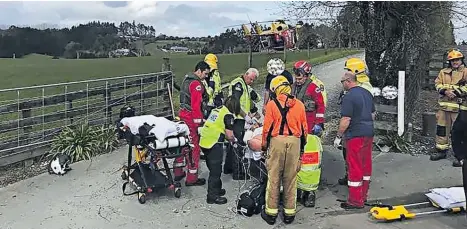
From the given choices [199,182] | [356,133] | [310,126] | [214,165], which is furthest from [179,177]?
[356,133]

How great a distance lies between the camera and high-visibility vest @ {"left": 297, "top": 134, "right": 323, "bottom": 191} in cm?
648

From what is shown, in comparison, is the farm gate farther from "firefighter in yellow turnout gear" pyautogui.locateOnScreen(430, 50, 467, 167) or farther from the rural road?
"firefighter in yellow turnout gear" pyautogui.locateOnScreen(430, 50, 467, 167)

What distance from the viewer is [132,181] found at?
697 centimetres

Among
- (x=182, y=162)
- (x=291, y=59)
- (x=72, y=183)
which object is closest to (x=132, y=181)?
(x=182, y=162)

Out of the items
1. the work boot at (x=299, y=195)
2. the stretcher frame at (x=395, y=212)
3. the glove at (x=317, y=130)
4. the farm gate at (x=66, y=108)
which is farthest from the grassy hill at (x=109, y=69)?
the stretcher frame at (x=395, y=212)

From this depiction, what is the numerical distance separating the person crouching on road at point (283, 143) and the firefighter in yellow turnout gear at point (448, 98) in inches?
148

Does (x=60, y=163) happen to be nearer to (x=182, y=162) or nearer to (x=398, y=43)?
(x=182, y=162)

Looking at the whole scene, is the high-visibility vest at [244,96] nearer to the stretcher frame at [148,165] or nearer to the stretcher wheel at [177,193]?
the stretcher frame at [148,165]

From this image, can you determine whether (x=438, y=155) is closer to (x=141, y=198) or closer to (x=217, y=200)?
(x=217, y=200)

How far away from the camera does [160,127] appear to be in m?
6.69

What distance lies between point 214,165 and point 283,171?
1093 millimetres

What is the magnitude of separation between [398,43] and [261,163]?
5427 millimetres

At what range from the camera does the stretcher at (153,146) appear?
6.68 m

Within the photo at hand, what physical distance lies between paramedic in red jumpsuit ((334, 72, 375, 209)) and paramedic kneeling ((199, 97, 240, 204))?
138 cm
